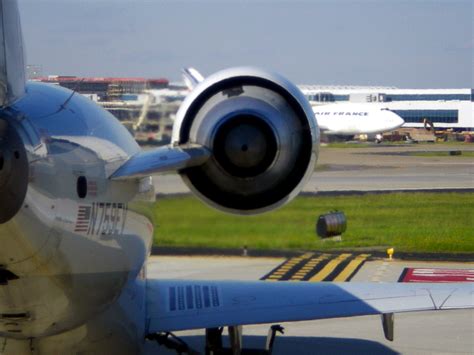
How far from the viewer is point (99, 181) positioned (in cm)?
877

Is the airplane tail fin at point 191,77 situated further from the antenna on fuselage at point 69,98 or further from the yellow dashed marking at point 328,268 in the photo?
the yellow dashed marking at point 328,268

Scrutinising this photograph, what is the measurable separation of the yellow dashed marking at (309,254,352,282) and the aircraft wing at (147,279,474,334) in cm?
544

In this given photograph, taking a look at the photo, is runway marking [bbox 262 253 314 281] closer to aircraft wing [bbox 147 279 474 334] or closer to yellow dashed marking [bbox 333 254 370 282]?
yellow dashed marking [bbox 333 254 370 282]

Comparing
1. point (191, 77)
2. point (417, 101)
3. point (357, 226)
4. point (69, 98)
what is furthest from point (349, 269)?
point (69, 98)

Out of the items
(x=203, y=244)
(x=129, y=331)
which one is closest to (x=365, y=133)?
(x=203, y=244)

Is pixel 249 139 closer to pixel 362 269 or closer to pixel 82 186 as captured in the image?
pixel 82 186

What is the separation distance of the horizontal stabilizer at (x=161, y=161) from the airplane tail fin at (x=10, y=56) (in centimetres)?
110

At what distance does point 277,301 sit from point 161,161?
3.75 metres

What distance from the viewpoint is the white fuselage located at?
12.6m

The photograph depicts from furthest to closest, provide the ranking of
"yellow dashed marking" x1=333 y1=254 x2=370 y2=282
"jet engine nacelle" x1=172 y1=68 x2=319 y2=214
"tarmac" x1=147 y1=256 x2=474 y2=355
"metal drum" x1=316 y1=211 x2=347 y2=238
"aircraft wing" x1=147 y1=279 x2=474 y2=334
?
1. "yellow dashed marking" x1=333 y1=254 x2=370 y2=282
2. "tarmac" x1=147 y1=256 x2=474 y2=355
3. "metal drum" x1=316 y1=211 x2=347 y2=238
4. "aircraft wing" x1=147 y1=279 x2=474 y2=334
5. "jet engine nacelle" x1=172 y1=68 x2=319 y2=214

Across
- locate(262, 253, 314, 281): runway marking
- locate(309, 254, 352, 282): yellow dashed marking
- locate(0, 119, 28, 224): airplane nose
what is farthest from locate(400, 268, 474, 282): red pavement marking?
locate(0, 119, 28, 224): airplane nose

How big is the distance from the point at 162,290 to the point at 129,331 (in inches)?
57.8

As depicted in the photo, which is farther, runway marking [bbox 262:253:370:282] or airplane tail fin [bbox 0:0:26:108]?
runway marking [bbox 262:253:370:282]

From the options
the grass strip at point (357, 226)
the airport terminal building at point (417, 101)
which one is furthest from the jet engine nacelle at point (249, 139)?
the airport terminal building at point (417, 101)
